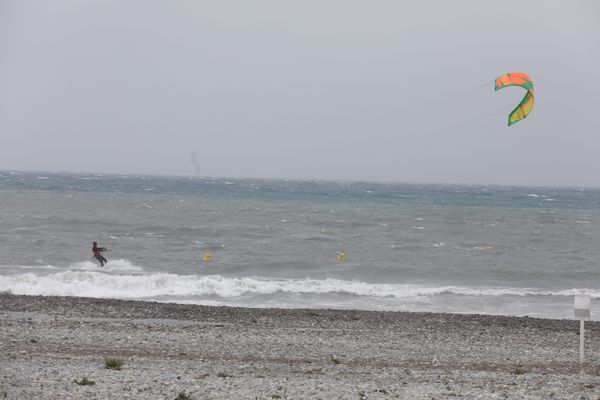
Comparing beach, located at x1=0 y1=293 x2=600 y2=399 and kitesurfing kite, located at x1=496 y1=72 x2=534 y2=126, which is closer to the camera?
beach, located at x1=0 y1=293 x2=600 y2=399

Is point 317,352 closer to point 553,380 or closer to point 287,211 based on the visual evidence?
point 553,380

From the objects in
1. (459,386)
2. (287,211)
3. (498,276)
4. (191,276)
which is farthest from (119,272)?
(287,211)

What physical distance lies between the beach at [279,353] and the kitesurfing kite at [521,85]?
7.61 metres

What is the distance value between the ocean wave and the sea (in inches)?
2.2

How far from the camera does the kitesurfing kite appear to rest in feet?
71.4

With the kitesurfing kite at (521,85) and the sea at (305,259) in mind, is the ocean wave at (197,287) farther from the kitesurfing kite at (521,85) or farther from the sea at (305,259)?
the kitesurfing kite at (521,85)

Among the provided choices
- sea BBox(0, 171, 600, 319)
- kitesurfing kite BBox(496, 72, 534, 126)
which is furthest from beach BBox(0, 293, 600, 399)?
kitesurfing kite BBox(496, 72, 534, 126)

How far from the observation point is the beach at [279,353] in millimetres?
9094

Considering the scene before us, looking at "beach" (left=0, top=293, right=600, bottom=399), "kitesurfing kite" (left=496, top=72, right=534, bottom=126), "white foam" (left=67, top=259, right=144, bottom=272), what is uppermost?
"kitesurfing kite" (left=496, top=72, right=534, bottom=126)

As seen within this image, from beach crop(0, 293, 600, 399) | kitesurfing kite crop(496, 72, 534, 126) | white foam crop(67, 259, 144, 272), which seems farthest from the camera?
white foam crop(67, 259, 144, 272)

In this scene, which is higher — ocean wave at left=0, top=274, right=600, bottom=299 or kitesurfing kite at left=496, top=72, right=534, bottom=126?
kitesurfing kite at left=496, top=72, right=534, bottom=126

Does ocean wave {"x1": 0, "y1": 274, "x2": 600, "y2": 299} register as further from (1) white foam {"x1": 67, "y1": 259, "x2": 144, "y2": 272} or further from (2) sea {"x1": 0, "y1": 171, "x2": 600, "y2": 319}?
(1) white foam {"x1": 67, "y1": 259, "x2": 144, "y2": 272}

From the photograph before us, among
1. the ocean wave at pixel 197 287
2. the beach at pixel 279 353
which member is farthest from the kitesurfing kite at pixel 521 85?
the beach at pixel 279 353

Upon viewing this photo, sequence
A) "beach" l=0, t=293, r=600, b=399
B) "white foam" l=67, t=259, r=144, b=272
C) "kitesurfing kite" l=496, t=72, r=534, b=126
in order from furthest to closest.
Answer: "white foam" l=67, t=259, r=144, b=272 → "kitesurfing kite" l=496, t=72, r=534, b=126 → "beach" l=0, t=293, r=600, b=399
